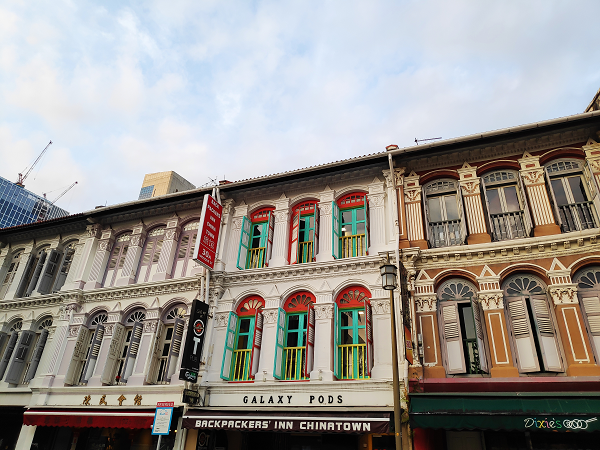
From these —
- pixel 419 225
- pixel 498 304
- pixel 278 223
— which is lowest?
pixel 498 304

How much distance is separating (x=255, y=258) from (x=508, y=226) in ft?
26.6

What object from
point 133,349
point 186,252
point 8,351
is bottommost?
point 133,349

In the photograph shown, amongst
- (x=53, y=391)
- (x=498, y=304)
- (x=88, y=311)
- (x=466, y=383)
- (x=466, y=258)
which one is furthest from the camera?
(x=88, y=311)

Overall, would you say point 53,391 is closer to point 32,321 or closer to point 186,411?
point 32,321

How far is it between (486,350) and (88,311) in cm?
1394

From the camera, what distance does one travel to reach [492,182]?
13031 millimetres

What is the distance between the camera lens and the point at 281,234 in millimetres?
14914

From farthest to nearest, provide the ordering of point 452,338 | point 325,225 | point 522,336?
1. point 325,225
2. point 452,338
3. point 522,336

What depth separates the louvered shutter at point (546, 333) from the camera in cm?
1017

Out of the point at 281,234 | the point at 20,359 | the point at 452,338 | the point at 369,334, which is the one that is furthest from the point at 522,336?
the point at 20,359

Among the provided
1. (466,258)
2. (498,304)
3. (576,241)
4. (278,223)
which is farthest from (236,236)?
(576,241)

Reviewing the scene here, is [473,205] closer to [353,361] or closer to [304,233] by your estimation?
[304,233]

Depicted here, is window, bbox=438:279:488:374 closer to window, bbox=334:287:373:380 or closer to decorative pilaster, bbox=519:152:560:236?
window, bbox=334:287:373:380

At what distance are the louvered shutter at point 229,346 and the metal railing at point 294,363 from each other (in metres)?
1.83
